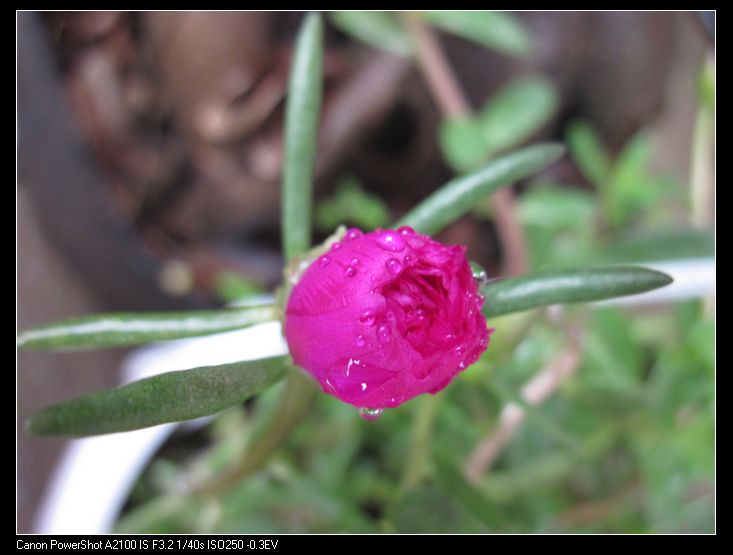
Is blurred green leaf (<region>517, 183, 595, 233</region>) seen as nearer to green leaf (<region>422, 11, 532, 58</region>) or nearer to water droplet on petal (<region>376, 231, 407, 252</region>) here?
green leaf (<region>422, 11, 532, 58</region>)

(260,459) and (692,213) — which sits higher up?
(692,213)

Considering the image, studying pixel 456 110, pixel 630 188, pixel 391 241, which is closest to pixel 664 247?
pixel 630 188

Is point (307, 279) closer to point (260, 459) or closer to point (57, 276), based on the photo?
point (260, 459)

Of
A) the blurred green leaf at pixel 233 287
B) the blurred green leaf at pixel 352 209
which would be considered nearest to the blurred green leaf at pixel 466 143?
the blurred green leaf at pixel 352 209

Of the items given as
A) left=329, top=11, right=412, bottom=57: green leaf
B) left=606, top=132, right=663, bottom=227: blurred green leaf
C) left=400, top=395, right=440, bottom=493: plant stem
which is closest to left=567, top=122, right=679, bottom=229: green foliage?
left=606, top=132, right=663, bottom=227: blurred green leaf

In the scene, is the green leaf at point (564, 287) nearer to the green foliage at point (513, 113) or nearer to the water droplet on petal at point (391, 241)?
the water droplet on petal at point (391, 241)
